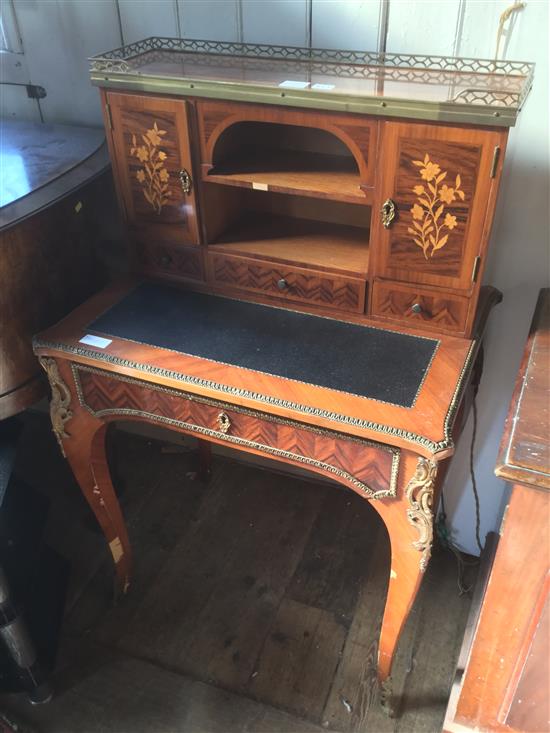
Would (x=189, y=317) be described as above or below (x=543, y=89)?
below

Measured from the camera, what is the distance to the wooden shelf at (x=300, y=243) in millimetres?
1362

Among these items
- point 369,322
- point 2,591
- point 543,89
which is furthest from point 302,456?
point 543,89

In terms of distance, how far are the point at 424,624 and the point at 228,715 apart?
555mm

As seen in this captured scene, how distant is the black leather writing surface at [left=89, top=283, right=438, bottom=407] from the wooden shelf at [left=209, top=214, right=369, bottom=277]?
0.11 metres

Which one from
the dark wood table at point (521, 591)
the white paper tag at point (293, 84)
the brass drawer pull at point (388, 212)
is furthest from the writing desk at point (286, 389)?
the white paper tag at point (293, 84)

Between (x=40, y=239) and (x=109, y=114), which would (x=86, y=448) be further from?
(x=109, y=114)

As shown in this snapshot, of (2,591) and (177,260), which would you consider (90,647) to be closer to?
(2,591)

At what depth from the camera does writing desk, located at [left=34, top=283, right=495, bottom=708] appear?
1.14m

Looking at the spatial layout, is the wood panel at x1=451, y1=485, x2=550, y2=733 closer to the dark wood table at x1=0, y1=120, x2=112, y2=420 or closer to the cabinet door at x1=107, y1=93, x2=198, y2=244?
the cabinet door at x1=107, y1=93, x2=198, y2=244

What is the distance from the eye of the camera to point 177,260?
4.87 feet

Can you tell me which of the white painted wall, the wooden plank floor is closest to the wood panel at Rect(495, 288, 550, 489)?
the white painted wall

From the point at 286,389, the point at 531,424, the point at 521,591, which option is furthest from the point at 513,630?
the point at 286,389

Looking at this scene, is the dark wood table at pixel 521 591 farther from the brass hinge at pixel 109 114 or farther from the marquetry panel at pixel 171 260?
the brass hinge at pixel 109 114

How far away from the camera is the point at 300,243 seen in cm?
144
